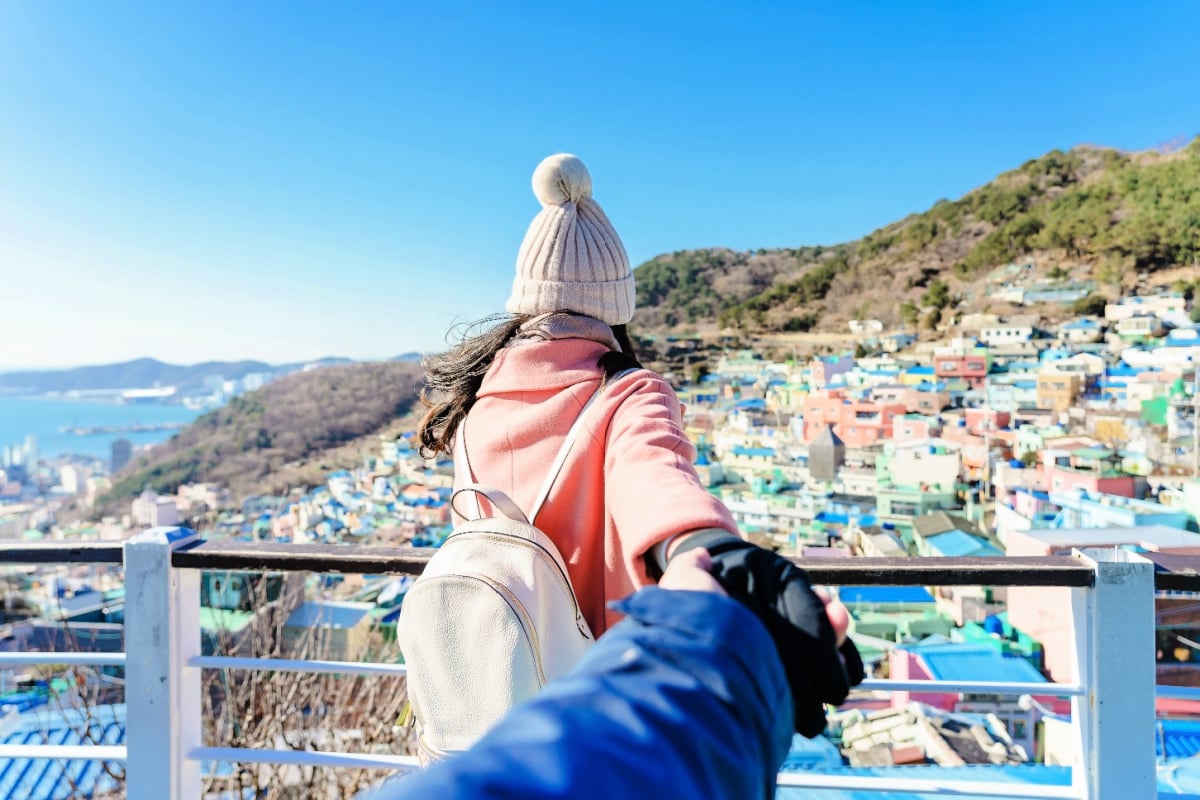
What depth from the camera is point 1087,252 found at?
95.7 feet

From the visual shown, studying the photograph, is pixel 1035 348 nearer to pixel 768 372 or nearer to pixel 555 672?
pixel 768 372

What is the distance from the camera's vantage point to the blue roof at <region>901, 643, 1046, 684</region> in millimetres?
5654

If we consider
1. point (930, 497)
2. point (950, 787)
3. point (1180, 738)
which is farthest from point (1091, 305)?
point (950, 787)

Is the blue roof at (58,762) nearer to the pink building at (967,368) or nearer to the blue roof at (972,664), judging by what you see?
the blue roof at (972,664)

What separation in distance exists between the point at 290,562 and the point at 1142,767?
3.61ft

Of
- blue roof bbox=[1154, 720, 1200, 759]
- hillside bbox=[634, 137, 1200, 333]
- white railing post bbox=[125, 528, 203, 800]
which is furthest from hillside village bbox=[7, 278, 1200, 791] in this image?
hillside bbox=[634, 137, 1200, 333]

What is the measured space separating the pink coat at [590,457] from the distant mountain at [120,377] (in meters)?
A: 53.4

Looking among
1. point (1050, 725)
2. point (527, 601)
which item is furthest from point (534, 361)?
point (1050, 725)

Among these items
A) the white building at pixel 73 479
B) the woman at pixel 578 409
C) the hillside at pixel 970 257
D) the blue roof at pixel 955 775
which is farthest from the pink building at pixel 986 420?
the white building at pixel 73 479

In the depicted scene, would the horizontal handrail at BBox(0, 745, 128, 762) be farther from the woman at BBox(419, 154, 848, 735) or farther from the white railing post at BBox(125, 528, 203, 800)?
the woman at BBox(419, 154, 848, 735)

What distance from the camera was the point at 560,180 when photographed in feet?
2.34

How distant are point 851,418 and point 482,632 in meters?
20.8

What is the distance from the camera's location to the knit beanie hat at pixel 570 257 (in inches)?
26.8

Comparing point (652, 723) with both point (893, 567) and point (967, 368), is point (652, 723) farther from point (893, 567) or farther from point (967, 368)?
point (967, 368)
